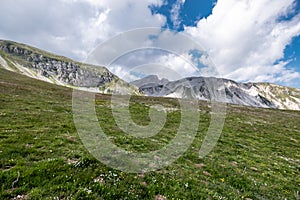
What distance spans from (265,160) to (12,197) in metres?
20.5

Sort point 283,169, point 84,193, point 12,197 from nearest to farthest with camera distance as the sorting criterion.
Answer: point 12,197 < point 84,193 < point 283,169

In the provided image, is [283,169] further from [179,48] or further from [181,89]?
[181,89]

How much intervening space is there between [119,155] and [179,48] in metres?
13.0

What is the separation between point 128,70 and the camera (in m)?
17.4

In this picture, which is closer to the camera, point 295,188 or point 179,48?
point 295,188

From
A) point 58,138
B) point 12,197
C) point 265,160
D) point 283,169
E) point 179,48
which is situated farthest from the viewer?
point 179,48

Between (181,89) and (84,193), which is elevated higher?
(181,89)

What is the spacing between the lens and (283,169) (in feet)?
51.2

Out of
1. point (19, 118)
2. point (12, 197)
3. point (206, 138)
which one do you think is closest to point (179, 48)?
point (206, 138)

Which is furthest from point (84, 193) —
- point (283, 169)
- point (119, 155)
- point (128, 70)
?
point (283, 169)

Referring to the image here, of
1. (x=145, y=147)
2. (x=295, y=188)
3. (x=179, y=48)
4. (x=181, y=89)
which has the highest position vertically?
(x=181, y=89)

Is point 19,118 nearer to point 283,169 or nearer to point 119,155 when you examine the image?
point 119,155

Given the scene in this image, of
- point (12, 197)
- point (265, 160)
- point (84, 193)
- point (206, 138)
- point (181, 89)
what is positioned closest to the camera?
point (12, 197)

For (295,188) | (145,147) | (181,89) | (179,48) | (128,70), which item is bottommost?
(295,188)
